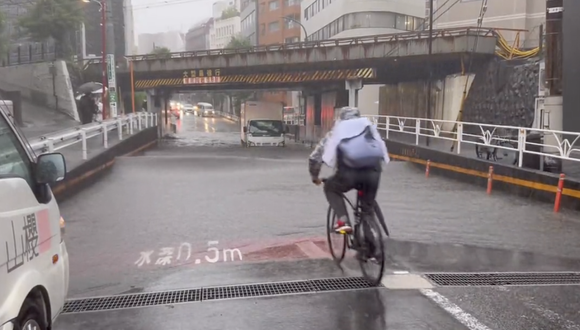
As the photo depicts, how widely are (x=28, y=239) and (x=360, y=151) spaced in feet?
A: 10.9

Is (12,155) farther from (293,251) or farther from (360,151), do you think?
(293,251)

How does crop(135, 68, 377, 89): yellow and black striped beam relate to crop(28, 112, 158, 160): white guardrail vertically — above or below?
above

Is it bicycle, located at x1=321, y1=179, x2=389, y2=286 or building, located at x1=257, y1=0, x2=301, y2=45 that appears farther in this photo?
building, located at x1=257, y1=0, x2=301, y2=45

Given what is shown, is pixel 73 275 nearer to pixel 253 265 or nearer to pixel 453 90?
pixel 253 265

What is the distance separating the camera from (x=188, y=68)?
45031 millimetres

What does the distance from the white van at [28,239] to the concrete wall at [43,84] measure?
32.7 m

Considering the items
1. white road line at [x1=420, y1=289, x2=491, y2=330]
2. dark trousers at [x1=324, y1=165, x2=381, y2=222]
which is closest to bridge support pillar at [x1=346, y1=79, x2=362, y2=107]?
dark trousers at [x1=324, y1=165, x2=381, y2=222]

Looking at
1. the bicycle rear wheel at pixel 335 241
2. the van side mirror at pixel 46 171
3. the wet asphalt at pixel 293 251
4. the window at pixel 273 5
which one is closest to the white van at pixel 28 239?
the van side mirror at pixel 46 171

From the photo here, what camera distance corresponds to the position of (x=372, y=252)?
5867 millimetres

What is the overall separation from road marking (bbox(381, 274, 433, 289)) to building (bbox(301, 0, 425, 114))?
161ft

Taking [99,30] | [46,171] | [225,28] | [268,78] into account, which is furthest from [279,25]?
[46,171]

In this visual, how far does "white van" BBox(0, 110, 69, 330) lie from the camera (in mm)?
3119

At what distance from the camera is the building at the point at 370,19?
184 feet

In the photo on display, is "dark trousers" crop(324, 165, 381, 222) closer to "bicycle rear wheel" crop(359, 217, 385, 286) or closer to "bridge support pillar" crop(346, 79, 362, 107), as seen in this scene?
"bicycle rear wheel" crop(359, 217, 385, 286)
